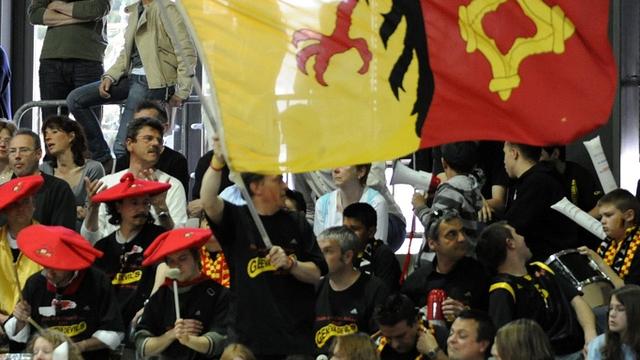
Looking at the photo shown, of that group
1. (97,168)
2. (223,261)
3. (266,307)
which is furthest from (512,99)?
(97,168)

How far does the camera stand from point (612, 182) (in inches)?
541

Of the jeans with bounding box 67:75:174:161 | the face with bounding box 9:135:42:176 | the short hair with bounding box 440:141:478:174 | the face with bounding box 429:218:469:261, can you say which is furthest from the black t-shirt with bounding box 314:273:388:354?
the jeans with bounding box 67:75:174:161

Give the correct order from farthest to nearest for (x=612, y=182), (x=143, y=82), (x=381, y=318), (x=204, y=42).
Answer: (x=143, y=82) < (x=612, y=182) < (x=381, y=318) < (x=204, y=42)

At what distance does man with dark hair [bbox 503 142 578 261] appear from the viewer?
12.8 meters

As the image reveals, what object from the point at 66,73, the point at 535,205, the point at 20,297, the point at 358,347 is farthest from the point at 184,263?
the point at 66,73

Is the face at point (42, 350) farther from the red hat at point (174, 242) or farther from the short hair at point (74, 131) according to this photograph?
the short hair at point (74, 131)

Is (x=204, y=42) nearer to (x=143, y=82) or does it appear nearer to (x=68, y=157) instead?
(x=68, y=157)

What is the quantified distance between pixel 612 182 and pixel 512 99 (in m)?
3.88

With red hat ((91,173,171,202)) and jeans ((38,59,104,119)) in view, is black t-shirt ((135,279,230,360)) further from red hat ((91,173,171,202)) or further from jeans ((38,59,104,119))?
jeans ((38,59,104,119))

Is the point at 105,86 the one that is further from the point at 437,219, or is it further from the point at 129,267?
the point at 437,219

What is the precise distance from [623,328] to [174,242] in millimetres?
2875

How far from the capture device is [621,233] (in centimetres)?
1235

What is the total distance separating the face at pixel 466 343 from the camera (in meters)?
10.7

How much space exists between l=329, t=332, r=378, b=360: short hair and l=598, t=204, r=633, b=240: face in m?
2.51
